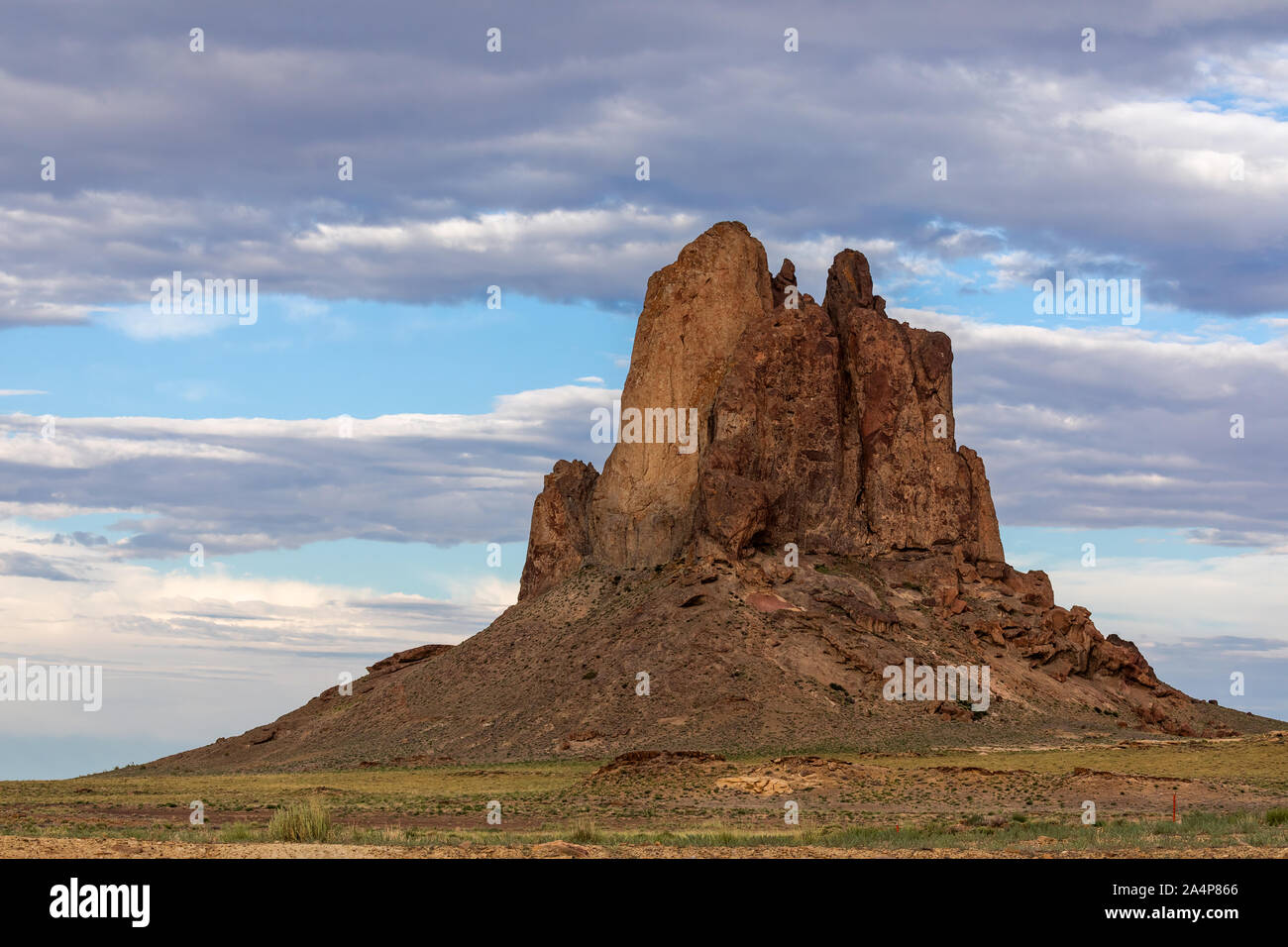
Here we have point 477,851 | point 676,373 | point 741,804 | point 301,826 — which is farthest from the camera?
point 676,373

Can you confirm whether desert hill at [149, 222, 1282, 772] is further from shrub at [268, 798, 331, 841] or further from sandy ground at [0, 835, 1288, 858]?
sandy ground at [0, 835, 1288, 858]

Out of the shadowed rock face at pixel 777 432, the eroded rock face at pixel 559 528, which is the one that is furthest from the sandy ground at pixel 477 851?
the eroded rock face at pixel 559 528

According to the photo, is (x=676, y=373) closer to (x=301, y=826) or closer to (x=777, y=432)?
(x=777, y=432)

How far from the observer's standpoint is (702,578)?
91312mm

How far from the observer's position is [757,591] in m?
91.0

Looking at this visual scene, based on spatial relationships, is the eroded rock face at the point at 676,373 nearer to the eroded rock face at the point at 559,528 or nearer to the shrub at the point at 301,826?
the eroded rock face at the point at 559,528

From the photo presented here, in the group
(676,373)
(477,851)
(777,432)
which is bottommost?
(477,851)

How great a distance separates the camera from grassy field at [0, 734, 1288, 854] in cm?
3020

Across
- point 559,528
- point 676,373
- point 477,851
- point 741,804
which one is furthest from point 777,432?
point 477,851

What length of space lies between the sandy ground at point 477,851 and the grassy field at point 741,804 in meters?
0.48

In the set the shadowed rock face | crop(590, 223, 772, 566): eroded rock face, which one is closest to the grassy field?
the shadowed rock face

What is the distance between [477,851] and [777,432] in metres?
73.7

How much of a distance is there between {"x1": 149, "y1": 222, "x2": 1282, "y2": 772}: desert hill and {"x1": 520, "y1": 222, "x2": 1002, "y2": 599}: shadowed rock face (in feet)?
0.54
